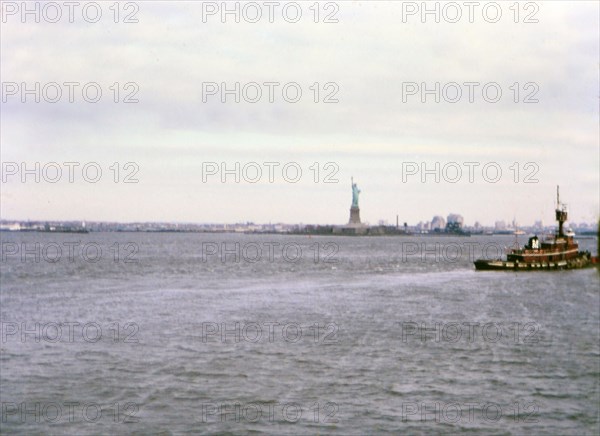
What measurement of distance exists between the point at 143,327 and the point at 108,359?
9482 millimetres

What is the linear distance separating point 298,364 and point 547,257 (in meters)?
80.4

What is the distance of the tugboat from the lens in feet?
325

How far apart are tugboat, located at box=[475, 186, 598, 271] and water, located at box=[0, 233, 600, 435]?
3902cm

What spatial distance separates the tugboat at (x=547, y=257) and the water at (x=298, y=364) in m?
39.0

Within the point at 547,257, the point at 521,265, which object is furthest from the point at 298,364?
the point at 547,257

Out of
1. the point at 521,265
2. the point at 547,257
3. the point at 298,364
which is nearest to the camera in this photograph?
the point at 298,364

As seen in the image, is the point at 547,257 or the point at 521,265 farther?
the point at 547,257

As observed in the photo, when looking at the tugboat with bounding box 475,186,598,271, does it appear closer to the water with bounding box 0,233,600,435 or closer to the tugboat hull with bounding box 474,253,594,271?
the tugboat hull with bounding box 474,253,594,271

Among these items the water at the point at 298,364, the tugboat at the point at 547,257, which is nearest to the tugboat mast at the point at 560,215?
the tugboat at the point at 547,257

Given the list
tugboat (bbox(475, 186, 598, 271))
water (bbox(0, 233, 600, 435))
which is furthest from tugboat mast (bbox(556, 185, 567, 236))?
water (bbox(0, 233, 600, 435))

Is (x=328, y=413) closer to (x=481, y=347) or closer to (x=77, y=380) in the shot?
(x=77, y=380)

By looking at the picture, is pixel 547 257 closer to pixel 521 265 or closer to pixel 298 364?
pixel 521 265

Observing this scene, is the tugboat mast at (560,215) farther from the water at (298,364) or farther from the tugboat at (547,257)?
the water at (298,364)

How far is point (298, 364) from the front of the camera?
3091 centimetres
